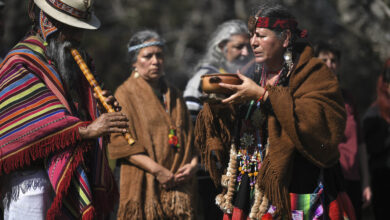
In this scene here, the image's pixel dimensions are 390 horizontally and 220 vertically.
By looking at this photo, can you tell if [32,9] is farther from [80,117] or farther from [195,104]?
[195,104]

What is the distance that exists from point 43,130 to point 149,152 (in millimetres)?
1327

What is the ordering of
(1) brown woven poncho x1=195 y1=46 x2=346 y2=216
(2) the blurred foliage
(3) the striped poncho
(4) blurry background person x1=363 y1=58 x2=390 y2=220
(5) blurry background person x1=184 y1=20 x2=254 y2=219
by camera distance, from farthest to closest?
(2) the blurred foliage < (4) blurry background person x1=363 y1=58 x2=390 y2=220 < (5) blurry background person x1=184 y1=20 x2=254 y2=219 < (3) the striped poncho < (1) brown woven poncho x1=195 y1=46 x2=346 y2=216

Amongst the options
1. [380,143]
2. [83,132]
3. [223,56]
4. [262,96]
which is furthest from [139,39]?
[380,143]

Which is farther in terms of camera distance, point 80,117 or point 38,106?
point 80,117

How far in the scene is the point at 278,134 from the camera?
3098 millimetres

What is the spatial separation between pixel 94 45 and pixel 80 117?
8845mm

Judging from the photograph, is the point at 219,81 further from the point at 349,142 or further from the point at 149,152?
the point at 349,142

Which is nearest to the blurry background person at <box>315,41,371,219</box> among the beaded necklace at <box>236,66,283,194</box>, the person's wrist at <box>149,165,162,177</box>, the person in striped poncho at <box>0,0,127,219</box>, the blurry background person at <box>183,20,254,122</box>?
the blurry background person at <box>183,20,254,122</box>

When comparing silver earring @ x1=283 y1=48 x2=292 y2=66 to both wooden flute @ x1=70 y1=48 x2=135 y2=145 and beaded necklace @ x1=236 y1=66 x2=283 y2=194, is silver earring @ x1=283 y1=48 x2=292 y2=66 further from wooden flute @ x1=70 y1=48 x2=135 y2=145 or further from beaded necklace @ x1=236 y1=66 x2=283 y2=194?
wooden flute @ x1=70 y1=48 x2=135 y2=145

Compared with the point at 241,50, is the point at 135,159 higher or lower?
lower

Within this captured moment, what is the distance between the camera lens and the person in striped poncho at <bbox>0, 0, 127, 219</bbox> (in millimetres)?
3234

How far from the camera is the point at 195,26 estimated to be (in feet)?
45.1

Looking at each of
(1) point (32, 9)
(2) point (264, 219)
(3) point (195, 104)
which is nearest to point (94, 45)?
(3) point (195, 104)

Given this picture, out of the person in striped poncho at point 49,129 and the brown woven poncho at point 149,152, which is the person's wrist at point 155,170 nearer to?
the brown woven poncho at point 149,152
